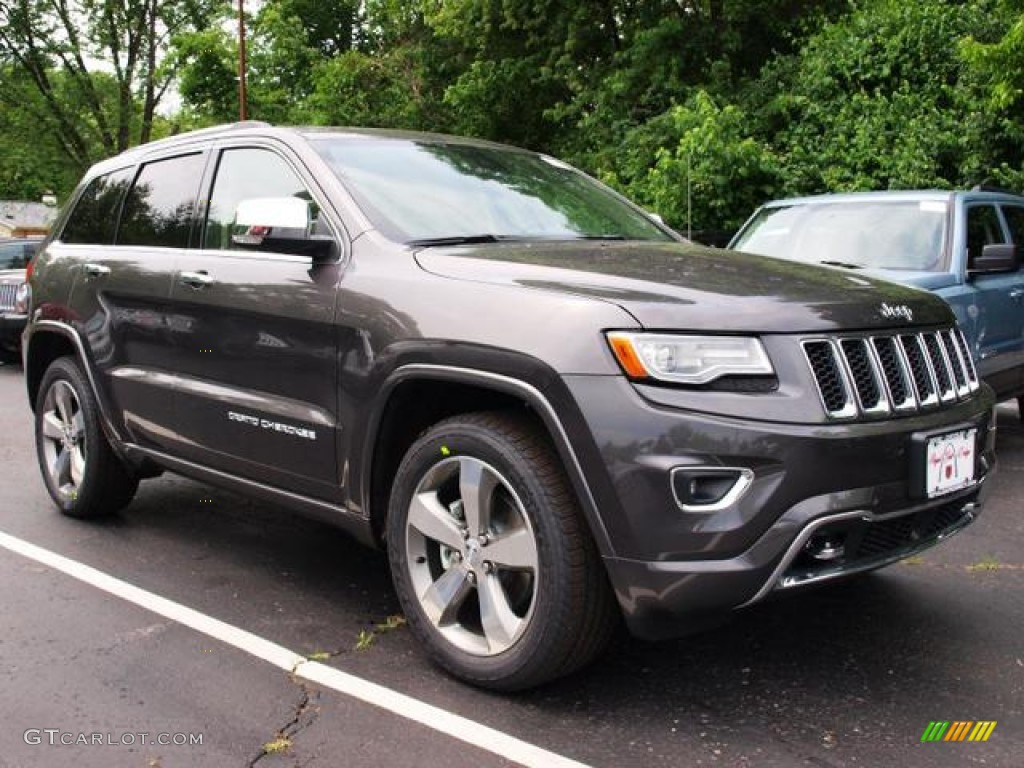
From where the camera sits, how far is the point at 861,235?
672cm

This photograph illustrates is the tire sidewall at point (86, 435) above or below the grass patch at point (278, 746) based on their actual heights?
above

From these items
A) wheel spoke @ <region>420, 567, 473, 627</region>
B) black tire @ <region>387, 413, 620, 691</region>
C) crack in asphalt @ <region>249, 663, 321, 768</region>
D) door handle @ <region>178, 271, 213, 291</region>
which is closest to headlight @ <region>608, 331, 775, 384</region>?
black tire @ <region>387, 413, 620, 691</region>

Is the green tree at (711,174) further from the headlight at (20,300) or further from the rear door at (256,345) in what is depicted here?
the rear door at (256,345)

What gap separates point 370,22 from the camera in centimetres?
3130

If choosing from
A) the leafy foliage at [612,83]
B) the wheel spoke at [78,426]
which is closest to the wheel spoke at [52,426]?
the wheel spoke at [78,426]

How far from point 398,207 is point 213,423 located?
111 centimetres

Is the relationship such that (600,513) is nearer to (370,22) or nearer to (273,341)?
(273,341)

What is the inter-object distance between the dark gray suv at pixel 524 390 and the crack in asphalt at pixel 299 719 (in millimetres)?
386

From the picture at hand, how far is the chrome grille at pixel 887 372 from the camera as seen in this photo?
2775mm

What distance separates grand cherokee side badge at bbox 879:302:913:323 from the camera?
9.91 feet

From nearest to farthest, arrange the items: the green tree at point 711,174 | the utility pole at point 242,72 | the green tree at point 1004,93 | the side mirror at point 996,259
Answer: the side mirror at point 996,259 < the green tree at point 1004,93 < the green tree at point 711,174 < the utility pole at point 242,72

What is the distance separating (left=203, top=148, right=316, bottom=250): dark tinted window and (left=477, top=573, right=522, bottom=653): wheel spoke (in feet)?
5.42

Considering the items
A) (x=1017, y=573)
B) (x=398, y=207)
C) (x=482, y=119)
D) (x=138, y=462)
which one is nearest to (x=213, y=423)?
(x=138, y=462)

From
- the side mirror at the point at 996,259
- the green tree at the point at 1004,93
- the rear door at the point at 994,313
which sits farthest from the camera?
the green tree at the point at 1004,93
